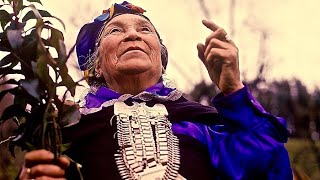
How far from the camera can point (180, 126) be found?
1.99m

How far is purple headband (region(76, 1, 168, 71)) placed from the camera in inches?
89.1

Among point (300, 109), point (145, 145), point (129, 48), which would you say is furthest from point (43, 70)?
point (300, 109)

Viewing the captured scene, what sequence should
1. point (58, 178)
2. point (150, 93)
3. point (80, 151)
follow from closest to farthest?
point (58, 178)
point (80, 151)
point (150, 93)

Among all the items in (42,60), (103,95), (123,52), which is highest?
(42,60)

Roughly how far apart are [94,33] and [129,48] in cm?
31

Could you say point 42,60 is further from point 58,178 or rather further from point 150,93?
point 150,93

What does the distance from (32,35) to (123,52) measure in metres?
0.52

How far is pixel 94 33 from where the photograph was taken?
2.32 meters

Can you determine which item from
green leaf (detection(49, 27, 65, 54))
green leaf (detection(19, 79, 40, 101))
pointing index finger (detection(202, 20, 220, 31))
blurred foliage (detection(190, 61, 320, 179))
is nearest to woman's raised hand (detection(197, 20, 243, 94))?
pointing index finger (detection(202, 20, 220, 31))

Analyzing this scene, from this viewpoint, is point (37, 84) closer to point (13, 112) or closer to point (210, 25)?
point (13, 112)

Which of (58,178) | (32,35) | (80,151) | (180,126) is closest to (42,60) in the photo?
(32,35)

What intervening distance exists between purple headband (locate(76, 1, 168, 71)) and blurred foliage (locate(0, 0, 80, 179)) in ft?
2.01

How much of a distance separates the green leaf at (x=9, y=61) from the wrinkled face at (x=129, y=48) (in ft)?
1.59

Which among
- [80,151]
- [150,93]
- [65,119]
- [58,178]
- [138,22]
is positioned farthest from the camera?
[138,22]
